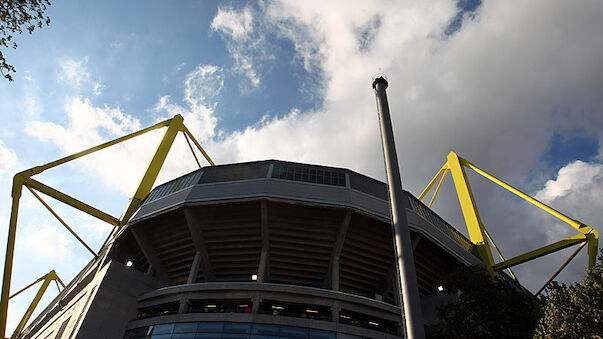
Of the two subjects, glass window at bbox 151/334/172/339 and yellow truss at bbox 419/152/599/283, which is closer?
glass window at bbox 151/334/172/339

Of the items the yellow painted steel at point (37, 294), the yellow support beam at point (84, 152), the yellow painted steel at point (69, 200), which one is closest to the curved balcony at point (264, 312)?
the yellow painted steel at point (69, 200)

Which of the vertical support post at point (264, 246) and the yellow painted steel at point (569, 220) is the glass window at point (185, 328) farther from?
the yellow painted steel at point (569, 220)

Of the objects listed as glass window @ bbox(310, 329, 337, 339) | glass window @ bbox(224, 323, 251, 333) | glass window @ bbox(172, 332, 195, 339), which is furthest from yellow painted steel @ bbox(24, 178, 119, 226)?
glass window @ bbox(310, 329, 337, 339)

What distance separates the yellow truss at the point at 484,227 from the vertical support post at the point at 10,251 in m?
39.9

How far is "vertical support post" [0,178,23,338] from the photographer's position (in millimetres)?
25578

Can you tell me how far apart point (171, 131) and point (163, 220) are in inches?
559

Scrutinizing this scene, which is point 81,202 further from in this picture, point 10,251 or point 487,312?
point 487,312

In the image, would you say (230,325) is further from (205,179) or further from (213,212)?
(205,179)

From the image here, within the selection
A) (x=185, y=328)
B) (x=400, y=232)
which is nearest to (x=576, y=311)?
(x=400, y=232)

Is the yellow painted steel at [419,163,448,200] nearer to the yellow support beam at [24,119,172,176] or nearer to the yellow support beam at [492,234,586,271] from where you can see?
the yellow support beam at [492,234,586,271]

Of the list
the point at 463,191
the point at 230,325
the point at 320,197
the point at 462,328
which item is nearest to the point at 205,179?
the point at 320,197

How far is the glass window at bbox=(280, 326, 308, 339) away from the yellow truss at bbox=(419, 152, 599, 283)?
20.6 metres

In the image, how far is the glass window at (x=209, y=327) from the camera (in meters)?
21.7

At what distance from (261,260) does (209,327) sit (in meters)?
6.14
